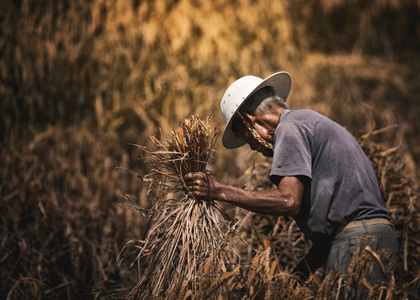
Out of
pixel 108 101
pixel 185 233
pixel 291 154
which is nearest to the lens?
pixel 291 154

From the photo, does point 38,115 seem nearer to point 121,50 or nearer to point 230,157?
point 121,50

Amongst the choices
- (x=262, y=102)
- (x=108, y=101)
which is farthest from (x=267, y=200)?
(x=108, y=101)

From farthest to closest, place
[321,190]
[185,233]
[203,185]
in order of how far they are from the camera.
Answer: [185,233] < [203,185] < [321,190]

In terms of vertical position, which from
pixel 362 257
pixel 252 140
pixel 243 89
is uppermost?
pixel 243 89

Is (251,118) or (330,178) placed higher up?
(251,118)

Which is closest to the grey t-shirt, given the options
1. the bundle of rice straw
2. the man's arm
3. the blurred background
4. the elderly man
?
the elderly man

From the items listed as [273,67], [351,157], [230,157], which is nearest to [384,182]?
[351,157]

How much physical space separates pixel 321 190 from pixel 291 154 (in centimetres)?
28

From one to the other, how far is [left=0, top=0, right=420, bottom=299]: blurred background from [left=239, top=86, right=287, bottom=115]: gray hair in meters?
1.40

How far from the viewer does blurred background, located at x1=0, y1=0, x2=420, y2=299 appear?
3918 millimetres

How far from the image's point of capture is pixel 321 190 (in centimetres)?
221

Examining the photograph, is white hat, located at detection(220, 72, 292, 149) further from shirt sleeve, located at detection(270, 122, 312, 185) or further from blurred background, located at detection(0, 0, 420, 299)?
blurred background, located at detection(0, 0, 420, 299)

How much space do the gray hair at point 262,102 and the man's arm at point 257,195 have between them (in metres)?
0.44

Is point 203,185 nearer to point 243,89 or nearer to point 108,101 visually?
point 243,89
